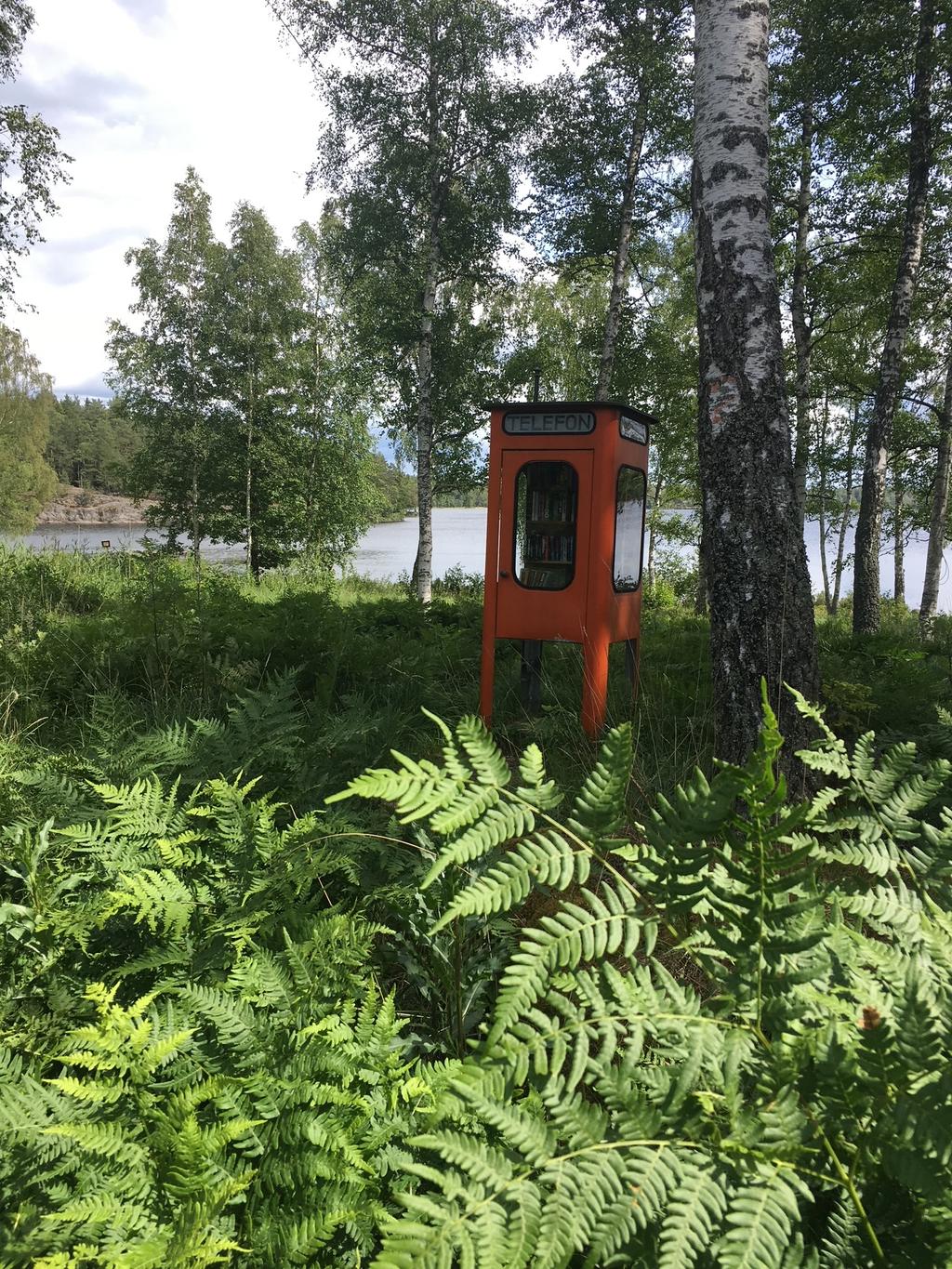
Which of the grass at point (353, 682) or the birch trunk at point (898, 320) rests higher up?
the birch trunk at point (898, 320)

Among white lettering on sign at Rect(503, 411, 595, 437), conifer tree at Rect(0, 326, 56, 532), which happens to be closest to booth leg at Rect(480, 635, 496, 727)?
white lettering on sign at Rect(503, 411, 595, 437)

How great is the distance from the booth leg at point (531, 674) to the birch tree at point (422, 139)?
335 inches

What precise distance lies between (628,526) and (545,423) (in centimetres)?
100

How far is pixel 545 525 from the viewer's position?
4.72m

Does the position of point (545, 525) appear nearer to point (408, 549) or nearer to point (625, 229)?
point (625, 229)

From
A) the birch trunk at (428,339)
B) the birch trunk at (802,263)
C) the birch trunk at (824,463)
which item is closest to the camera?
the birch trunk at (802,263)

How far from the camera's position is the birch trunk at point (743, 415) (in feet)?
9.34

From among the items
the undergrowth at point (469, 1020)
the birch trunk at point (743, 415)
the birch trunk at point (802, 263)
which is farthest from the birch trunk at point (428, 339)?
the undergrowth at point (469, 1020)

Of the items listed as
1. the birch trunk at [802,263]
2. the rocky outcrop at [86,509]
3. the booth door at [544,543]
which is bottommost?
the booth door at [544,543]

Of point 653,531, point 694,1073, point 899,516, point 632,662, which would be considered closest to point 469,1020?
point 694,1073

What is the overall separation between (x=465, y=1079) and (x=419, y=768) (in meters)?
0.37

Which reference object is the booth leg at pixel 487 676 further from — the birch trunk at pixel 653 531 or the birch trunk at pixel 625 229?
the birch trunk at pixel 653 531

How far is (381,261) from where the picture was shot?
13.9 meters

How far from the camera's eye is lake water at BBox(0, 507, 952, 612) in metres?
11.3
